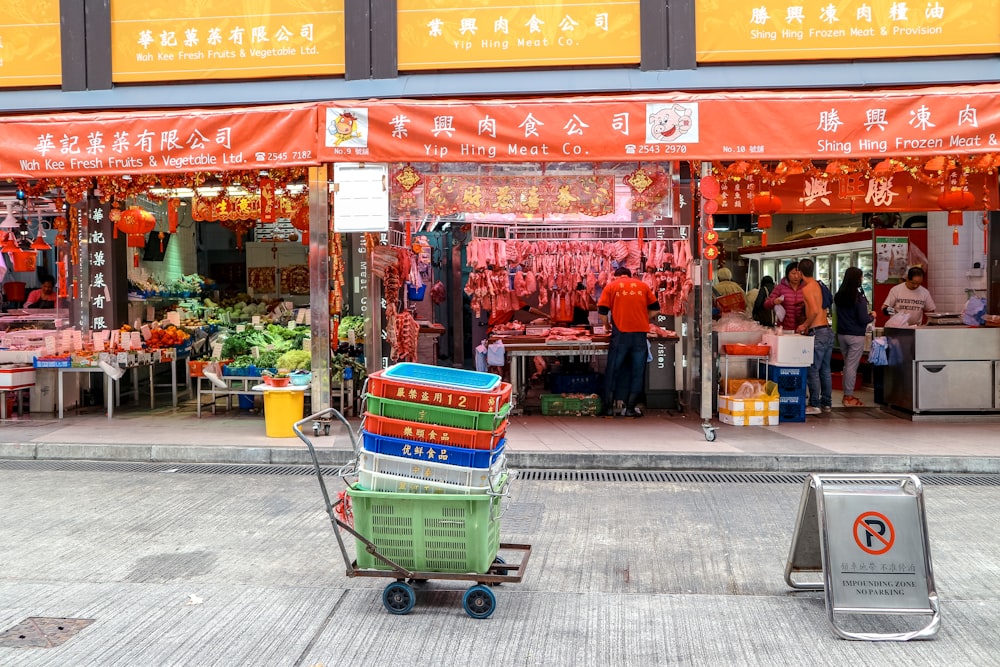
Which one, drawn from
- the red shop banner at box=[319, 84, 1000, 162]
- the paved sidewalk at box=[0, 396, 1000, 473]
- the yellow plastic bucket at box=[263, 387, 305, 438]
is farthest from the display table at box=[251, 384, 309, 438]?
the red shop banner at box=[319, 84, 1000, 162]

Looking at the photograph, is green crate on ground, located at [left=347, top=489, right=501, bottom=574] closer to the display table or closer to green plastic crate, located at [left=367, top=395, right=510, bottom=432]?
green plastic crate, located at [left=367, top=395, right=510, bottom=432]

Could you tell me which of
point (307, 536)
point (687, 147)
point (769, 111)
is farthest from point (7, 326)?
point (769, 111)

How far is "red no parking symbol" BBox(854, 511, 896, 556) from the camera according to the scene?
4.72 m

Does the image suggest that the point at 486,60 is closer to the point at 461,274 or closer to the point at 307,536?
the point at 461,274

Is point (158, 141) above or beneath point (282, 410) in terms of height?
above

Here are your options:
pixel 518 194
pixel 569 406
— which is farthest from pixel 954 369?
pixel 518 194

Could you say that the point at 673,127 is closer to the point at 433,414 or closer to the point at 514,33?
the point at 514,33

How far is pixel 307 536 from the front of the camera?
6.53 meters

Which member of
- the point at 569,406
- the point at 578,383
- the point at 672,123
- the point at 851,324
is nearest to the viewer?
the point at 672,123

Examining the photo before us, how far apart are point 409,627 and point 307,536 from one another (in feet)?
6.64

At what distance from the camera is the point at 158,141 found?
10.0 metres

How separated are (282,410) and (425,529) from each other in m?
5.68

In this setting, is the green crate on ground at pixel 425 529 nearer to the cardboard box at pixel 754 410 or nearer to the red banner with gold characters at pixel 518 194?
the red banner with gold characters at pixel 518 194

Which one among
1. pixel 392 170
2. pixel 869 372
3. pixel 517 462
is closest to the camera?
pixel 517 462
